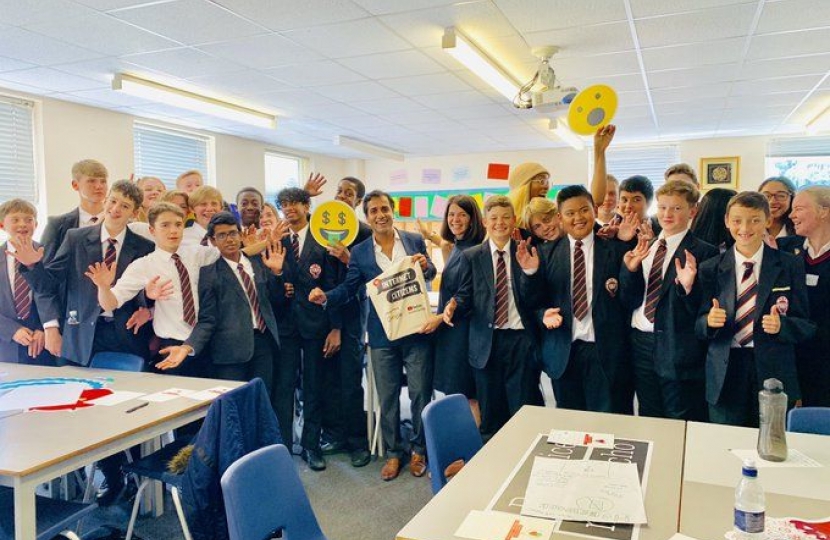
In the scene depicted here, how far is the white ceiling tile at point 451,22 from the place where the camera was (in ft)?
11.8

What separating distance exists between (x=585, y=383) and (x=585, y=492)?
4.74ft

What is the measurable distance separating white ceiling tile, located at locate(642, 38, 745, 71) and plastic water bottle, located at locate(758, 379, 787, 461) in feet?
10.9

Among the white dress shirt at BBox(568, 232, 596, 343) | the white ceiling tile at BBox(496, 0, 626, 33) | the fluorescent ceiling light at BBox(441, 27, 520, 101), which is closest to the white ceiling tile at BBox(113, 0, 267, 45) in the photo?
the fluorescent ceiling light at BBox(441, 27, 520, 101)

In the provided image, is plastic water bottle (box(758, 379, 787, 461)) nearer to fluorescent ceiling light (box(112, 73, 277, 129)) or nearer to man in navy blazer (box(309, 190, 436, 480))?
man in navy blazer (box(309, 190, 436, 480))

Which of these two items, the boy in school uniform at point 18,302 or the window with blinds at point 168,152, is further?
the window with blinds at point 168,152

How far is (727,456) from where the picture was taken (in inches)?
71.1

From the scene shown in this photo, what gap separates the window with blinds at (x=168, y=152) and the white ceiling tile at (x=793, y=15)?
595 centimetres

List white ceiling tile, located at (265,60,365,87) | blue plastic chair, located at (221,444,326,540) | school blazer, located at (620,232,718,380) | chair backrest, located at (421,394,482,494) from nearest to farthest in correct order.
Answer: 1. blue plastic chair, located at (221,444,326,540)
2. chair backrest, located at (421,394,482,494)
3. school blazer, located at (620,232,718,380)
4. white ceiling tile, located at (265,60,365,87)

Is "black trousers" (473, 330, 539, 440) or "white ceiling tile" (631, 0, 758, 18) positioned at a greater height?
"white ceiling tile" (631, 0, 758, 18)

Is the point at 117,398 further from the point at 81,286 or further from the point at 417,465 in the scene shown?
the point at 417,465

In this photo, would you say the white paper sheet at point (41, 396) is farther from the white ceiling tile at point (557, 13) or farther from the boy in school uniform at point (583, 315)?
the white ceiling tile at point (557, 13)

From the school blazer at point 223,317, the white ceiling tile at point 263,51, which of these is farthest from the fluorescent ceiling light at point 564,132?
the school blazer at point 223,317

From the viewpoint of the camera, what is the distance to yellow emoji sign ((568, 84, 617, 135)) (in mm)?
3107

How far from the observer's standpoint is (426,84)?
527 centimetres
